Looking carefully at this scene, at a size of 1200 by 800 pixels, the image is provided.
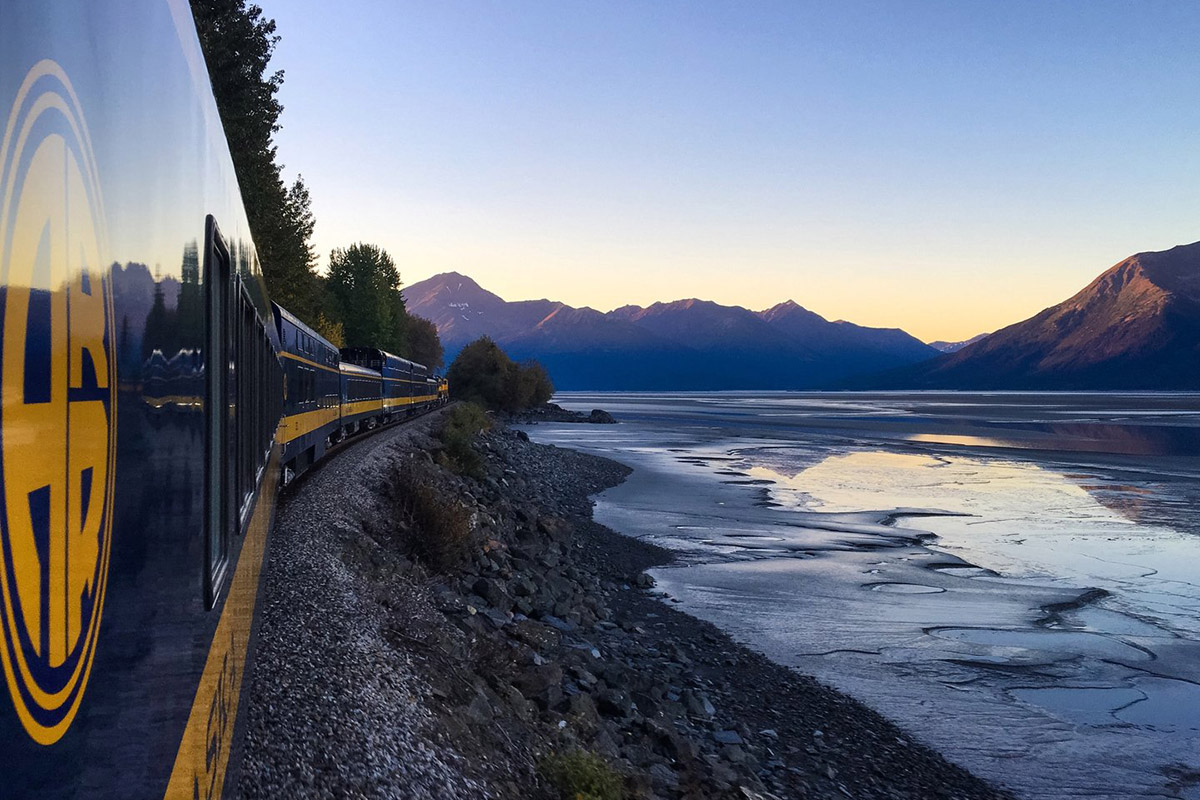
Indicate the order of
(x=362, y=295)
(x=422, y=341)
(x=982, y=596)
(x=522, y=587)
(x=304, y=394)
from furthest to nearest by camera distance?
(x=422, y=341) < (x=362, y=295) < (x=304, y=394) < (x=982, y=596) < (x=522, y=587)

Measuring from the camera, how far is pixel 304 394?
17.4 m

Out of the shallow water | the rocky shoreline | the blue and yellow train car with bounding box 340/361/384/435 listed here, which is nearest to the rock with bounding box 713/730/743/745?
the rocky shoreline

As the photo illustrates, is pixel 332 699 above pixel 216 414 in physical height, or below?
below

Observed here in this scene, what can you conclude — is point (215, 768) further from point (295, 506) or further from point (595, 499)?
point (595, 499)

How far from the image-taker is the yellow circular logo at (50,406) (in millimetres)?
1189

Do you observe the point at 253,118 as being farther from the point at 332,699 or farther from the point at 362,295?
the point at 362,295

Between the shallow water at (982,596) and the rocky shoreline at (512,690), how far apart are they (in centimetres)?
99

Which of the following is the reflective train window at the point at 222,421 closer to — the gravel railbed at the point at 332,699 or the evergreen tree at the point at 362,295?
the gravel railbed at the point at 332,699

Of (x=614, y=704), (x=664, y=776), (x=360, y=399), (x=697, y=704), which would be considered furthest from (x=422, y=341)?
(x=664, y=776)

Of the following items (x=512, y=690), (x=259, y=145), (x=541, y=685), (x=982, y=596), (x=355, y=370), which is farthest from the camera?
(x=259, y=145)

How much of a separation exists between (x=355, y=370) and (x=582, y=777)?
955 inches

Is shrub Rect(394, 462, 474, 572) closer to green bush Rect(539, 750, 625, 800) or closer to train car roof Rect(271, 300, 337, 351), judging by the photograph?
train car roof Rect(271, 300, 337, 351)

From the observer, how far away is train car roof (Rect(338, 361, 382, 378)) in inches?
1057

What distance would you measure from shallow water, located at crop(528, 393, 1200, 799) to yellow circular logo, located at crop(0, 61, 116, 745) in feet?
32.4
